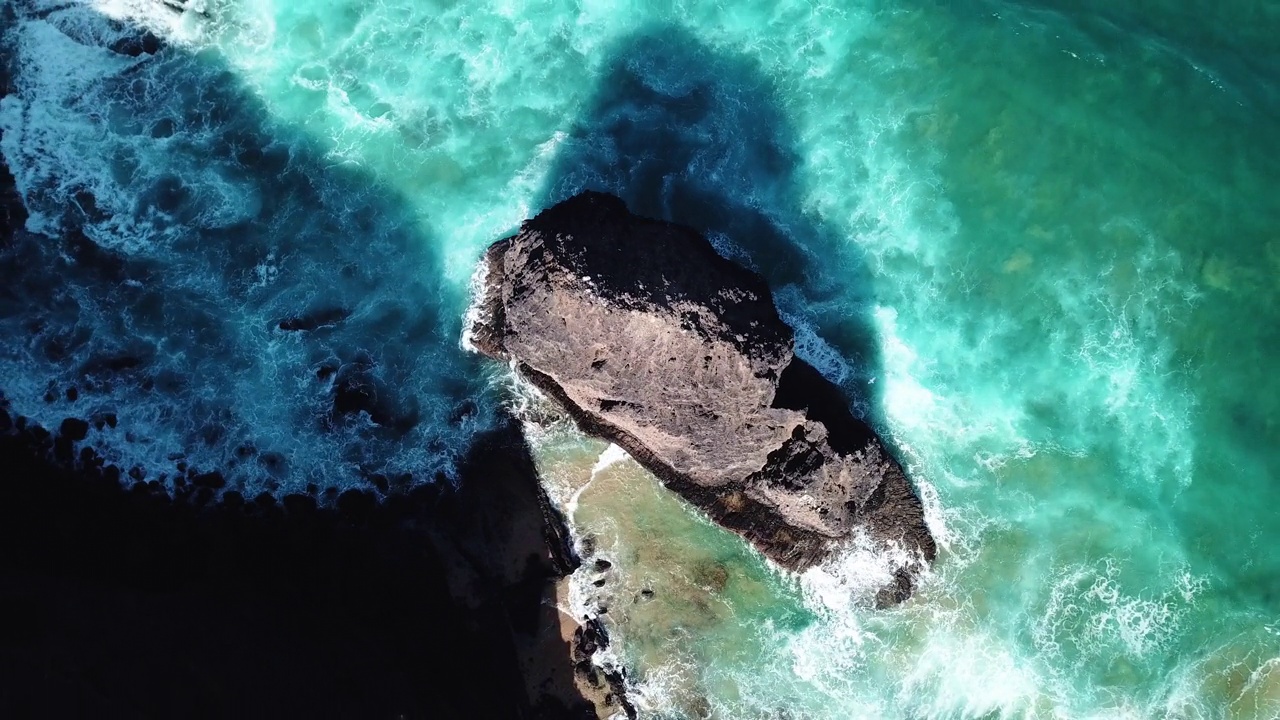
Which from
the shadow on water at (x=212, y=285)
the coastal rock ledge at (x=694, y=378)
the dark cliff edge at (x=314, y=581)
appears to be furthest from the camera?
the shadow on water at (x=212, y=285)

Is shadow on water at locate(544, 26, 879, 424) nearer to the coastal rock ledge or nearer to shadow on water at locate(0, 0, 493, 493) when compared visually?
the coastal rock ledge

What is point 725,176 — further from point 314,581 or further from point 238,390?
point 314,581

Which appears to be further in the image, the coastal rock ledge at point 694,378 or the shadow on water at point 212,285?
the shadow on water at point 212,285

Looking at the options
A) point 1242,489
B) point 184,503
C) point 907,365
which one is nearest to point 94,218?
point 184,503

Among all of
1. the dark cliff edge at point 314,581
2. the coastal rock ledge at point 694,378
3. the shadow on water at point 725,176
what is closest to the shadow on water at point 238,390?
the dark cliff edge at point 314,581

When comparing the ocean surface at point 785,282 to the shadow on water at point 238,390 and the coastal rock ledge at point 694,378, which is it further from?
the coastal rock ledge at point 694,378

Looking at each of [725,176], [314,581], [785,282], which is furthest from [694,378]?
[314,581]
